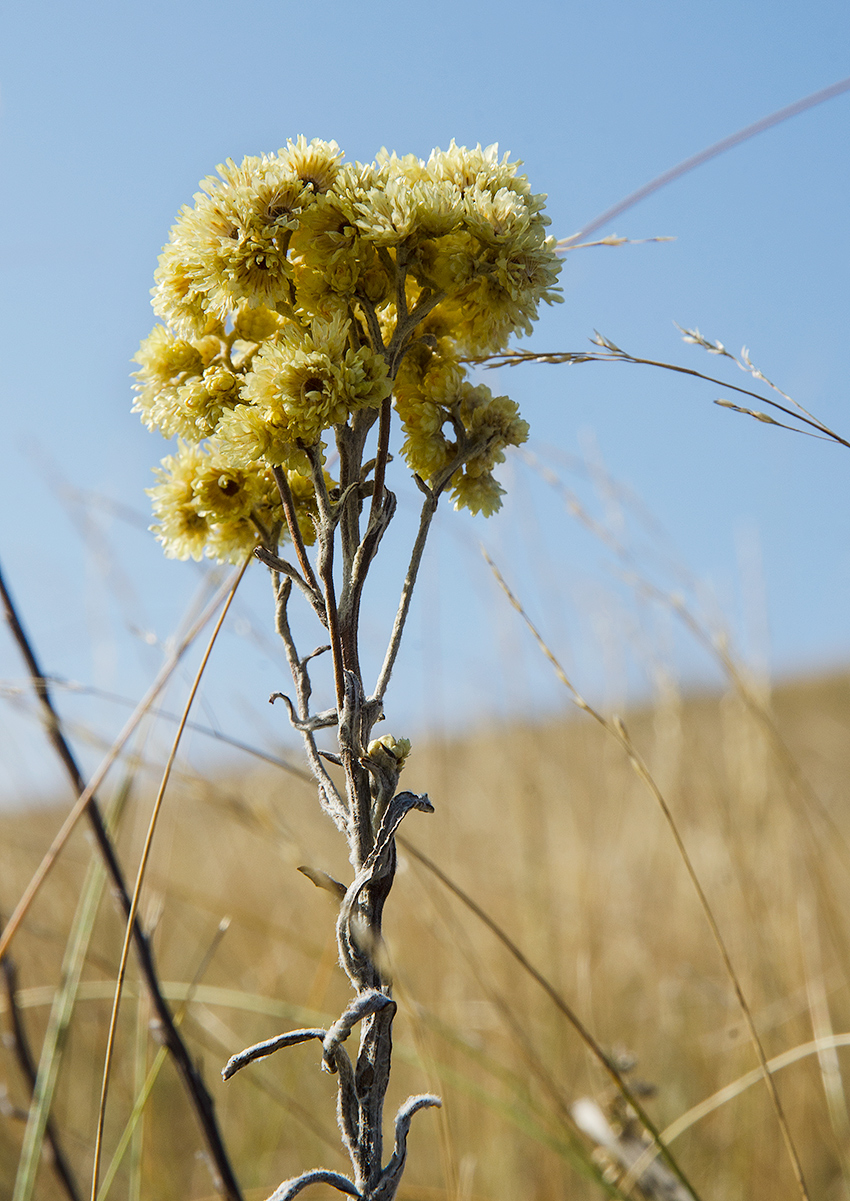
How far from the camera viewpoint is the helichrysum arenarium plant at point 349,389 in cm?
41

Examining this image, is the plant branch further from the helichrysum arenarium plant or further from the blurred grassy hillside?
the blurred grassy hillside

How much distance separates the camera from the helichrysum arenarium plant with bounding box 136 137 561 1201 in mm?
414

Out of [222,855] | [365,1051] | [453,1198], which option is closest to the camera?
[365,1051]

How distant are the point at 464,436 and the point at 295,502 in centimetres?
12

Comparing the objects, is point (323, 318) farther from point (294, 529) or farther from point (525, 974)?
point (525, 974)

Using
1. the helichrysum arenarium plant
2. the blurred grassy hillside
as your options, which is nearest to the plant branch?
the helichrysum arenarium plant

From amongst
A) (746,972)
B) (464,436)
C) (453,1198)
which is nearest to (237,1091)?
(746,972)

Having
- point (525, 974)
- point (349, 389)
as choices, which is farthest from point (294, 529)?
point (525, 974)

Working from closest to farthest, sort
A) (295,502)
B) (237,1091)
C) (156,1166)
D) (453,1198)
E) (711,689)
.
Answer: (295,502) → (453,1198) → (156,1166) → (237,1091) → (711,689)

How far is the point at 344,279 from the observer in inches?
17.3

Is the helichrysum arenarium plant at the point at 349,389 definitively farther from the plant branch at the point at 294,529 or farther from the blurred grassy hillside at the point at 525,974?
the blurred grassy hillside at the point at 525,974

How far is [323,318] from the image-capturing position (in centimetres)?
46

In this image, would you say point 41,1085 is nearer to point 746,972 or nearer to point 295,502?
point 295,502

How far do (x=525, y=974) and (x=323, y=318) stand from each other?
5.69 feet
